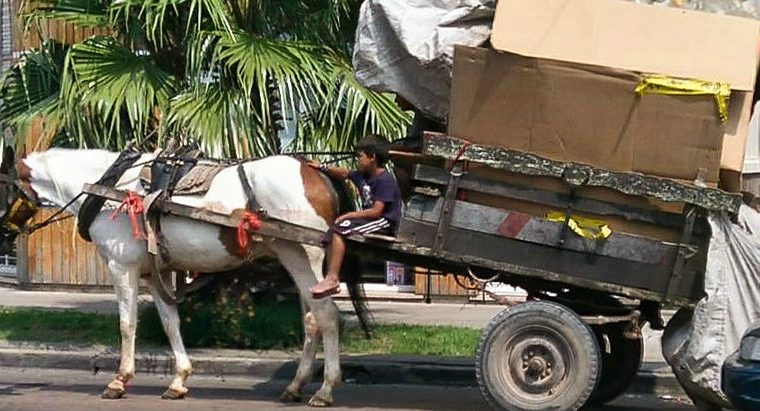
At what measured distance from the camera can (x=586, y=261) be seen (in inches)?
371

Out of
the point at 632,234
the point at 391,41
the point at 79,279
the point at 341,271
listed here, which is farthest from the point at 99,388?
the point at 79,279

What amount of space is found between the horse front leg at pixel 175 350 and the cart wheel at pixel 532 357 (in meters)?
2.72

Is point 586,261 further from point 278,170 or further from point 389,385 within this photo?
point 389,385

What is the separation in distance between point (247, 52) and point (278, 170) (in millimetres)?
2159

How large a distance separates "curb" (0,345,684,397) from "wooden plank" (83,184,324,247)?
202 cm

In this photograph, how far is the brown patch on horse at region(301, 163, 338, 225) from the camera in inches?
418

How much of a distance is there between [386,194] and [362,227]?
13.1 inches

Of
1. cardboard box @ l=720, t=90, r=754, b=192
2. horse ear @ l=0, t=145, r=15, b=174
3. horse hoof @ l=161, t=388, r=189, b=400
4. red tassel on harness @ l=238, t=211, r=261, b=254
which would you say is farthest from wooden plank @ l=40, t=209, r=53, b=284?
cardboard box @ l=720, t=90, r=754, b=192

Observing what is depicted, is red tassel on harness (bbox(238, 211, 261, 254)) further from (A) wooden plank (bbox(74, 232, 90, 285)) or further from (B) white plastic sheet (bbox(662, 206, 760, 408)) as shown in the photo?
(A) wooden plank (bbox(74, 232, 90, 285))

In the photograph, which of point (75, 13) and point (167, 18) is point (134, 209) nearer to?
point (167, 18)

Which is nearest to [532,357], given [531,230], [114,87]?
[531,230]

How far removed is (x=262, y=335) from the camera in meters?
13.2

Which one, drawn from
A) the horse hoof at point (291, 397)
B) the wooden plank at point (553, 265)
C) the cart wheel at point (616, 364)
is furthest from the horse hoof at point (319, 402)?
the cart wheel at point (616, 364)

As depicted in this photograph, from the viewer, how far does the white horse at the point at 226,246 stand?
34.8 feet
